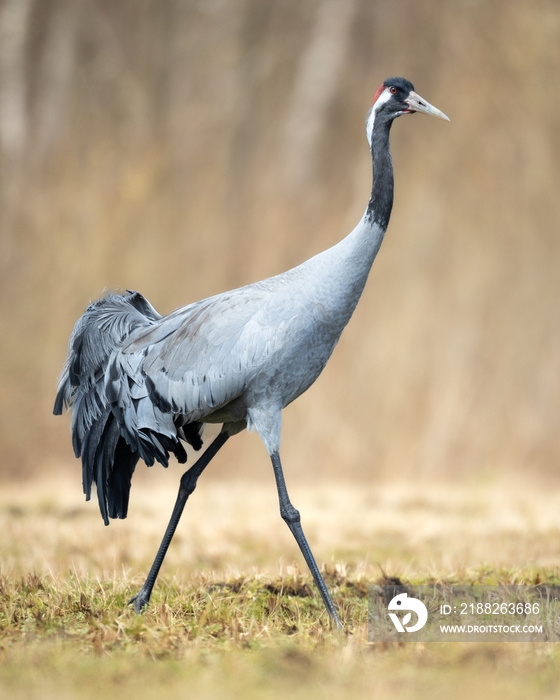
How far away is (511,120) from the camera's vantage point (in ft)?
32.4

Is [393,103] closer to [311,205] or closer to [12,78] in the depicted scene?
[311,205]

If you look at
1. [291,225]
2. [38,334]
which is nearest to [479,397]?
[291,225]

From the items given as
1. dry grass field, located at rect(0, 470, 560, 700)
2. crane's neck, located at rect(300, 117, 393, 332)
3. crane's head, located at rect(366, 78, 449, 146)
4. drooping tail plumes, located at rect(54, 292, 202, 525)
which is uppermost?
crane's head, located at rect(366, 78, 449, 146)

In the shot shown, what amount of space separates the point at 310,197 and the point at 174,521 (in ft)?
21.8

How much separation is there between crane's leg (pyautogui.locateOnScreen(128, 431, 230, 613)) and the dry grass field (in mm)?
132

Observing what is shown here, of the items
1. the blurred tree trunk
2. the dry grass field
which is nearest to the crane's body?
the dry grass field

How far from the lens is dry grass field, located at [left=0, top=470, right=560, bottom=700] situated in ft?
9.52

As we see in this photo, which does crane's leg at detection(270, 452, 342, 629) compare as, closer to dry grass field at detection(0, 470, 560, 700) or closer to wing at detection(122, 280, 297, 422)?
dry grass field at detection(0, 470, 560, 700)

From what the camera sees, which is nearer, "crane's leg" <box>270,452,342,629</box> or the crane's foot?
"crane's leg" <box>270,452,342,629</box>

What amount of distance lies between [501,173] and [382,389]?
2.58 meters

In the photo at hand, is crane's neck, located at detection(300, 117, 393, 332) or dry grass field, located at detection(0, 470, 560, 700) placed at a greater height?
crane's neck, located at detection(300, 117, 393, 332)

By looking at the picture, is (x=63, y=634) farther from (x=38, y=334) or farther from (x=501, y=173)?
A: (x=501, y=173)

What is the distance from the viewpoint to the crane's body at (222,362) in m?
3.83

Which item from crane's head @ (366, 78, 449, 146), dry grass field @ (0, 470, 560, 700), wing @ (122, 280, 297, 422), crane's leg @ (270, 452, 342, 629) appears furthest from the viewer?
crane's head @ (366, 78, 449, 146)
